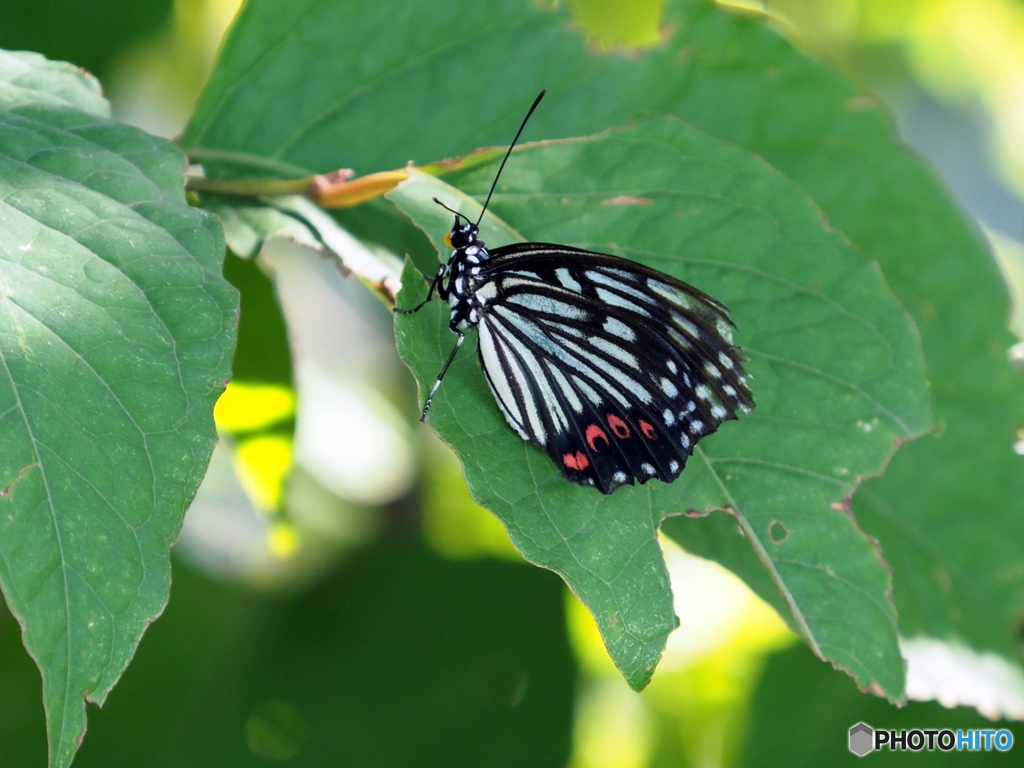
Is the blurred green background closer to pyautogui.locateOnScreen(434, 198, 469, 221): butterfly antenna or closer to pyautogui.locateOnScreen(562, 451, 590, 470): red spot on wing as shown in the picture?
pyautogui.locateOnScreen(434, 198, 469, 221): butterfly antenna

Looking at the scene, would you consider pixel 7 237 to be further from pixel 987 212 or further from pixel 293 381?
pixel 987 212

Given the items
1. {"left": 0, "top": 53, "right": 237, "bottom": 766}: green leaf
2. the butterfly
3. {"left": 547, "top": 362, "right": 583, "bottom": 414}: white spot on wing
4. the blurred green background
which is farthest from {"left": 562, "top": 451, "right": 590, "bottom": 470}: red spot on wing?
the blurred green background

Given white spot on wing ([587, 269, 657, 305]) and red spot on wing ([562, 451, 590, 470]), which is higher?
white spot on wing ([587, 269, 657, 305])

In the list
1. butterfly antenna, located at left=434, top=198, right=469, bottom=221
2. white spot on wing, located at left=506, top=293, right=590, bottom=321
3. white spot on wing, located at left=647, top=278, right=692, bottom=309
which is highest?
white spot on wing, located at left=647, top=278, right=692, bottom=309

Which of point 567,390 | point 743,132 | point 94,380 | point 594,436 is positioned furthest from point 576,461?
point 743,132

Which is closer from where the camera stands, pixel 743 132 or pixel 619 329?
pixel 619 329

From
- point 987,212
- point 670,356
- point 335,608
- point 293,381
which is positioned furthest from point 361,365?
point 987,212

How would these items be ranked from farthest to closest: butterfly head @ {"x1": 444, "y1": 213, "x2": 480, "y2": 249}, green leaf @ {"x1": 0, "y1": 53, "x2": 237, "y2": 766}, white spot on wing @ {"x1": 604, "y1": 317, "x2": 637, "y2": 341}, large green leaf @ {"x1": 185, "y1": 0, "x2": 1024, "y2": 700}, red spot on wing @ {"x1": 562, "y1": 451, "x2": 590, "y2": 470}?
1. large green leaf @ {"x1": 185, "y1": 0, "x2": 1024, "y2": 700}
2. white spot on wing @ {"x1": 604, "y1": 317, "x2": 637, "y2": 341}
3. butterfly head @ {"x1": 444, "y1": 213, "x2": 480, "y2": 249}
4. red spot on wing @ {"x1": 562, "y1": 451, "x2": 590, "y2": 470}
5. green leaf @ {"x1": 0, "y1": 53, "x2": 237, "y2": 766}

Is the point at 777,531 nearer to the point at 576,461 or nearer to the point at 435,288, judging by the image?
the point at 576,461
